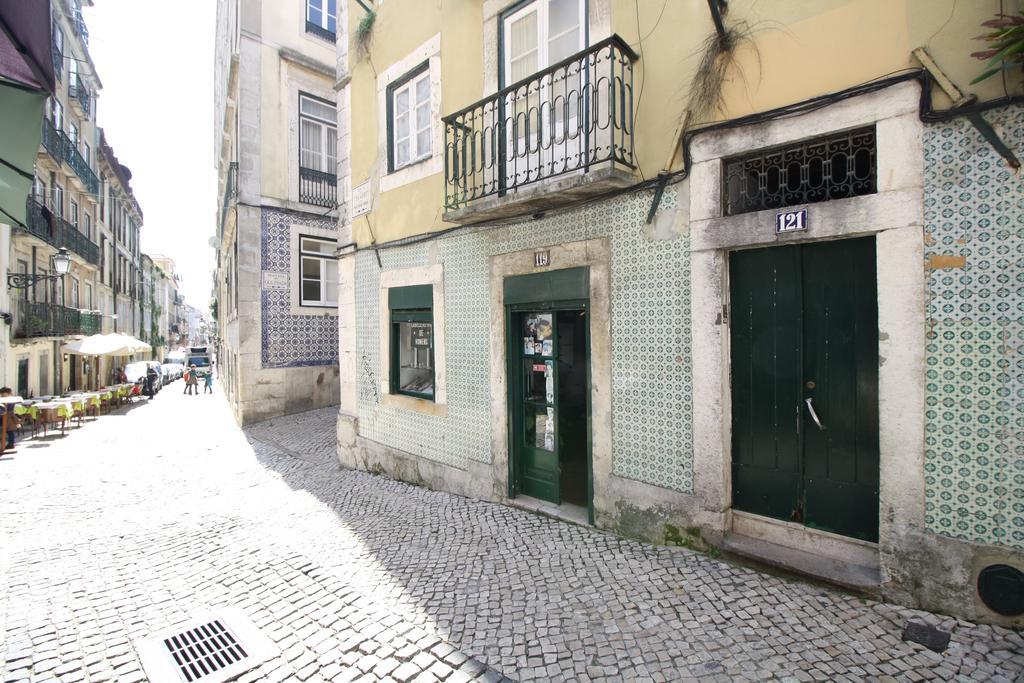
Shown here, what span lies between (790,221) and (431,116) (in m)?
4.50

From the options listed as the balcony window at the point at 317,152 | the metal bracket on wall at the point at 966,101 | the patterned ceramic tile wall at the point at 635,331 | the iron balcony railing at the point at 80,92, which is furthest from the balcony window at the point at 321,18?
the metal bracket on wall at the point at 966,101

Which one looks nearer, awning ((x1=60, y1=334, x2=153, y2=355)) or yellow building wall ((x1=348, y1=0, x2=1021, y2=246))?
yellow building wall ((x1=348, y1=0, x2=1021, y2=246))

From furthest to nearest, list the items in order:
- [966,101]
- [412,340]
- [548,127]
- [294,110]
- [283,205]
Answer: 1. [294,110]
2. [283,205]
3. [412,340]
4. [548,127]
5. [966,101]

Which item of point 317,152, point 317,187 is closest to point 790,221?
point 317,187

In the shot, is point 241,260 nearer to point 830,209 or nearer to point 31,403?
point 31,403

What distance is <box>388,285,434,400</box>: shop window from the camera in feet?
21.2

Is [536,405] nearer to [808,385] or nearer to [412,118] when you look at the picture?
[808,385]

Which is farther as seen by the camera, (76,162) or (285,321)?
(76,162)

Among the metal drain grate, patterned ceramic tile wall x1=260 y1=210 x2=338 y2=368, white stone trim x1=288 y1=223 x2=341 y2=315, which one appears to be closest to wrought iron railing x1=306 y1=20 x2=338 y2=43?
patterned ceramic tile wall x1=260 y1=210 x2=338 y2=368

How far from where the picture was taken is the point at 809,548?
3.58 metres

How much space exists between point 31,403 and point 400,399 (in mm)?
9890

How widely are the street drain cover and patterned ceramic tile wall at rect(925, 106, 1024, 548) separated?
4212 mm

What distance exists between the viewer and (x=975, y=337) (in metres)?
2.89

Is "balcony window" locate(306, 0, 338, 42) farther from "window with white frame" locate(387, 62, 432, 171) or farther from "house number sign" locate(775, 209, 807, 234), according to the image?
"house number sign" locate(775, 209, 807, 234)
